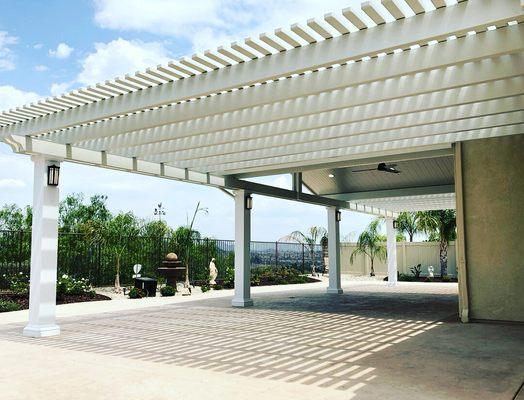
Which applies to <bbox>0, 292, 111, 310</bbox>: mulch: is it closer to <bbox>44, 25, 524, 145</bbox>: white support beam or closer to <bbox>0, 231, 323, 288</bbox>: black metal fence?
<bbox>0, 231, 323, 288</bbox>: black metal fence

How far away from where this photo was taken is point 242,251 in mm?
12039

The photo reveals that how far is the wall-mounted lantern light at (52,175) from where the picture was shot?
7918 mm

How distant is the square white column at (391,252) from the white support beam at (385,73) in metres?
15.8

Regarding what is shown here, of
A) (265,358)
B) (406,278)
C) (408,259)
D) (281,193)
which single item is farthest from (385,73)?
(408,259)

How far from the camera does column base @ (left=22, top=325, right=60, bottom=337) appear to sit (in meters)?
7.53

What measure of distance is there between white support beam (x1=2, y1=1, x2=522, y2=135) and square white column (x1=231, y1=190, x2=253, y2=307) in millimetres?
5554

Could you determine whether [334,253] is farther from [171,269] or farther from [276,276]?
[276,276]

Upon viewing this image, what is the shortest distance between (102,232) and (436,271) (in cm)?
1670

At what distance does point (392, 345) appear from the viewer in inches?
266

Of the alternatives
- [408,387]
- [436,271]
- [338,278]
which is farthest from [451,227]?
[408,387]

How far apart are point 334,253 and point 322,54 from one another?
453 inches

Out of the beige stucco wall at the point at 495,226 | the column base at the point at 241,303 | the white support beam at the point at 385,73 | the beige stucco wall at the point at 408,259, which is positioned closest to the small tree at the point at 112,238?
the column base at the point at 241,303

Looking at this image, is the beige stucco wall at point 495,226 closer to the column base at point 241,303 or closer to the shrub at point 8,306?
the column base at point 241,303

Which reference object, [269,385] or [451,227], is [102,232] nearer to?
[269,385]
